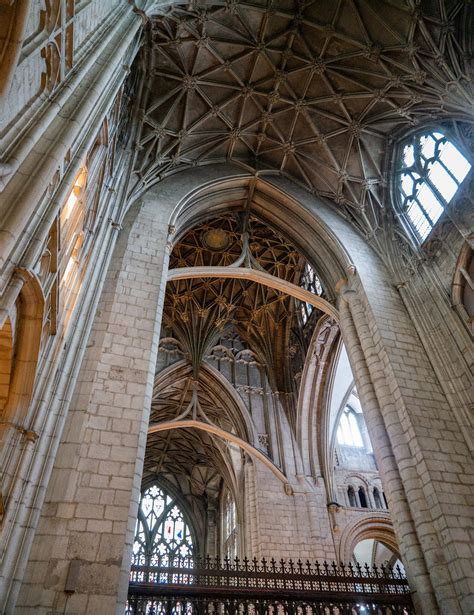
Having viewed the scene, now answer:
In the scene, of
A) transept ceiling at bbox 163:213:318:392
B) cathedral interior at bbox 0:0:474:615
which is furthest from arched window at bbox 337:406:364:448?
transept ceiling at bbox 163:213:318:392

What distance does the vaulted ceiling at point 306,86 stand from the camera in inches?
372

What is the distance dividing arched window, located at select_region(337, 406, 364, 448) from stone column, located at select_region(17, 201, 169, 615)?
39.3ft

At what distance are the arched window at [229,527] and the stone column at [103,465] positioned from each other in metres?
13.1

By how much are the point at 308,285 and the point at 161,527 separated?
1488cm

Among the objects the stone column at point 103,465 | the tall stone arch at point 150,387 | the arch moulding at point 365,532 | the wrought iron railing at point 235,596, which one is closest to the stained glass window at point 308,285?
the tall stone arch at point 150,387

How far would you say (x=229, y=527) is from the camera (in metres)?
19.8

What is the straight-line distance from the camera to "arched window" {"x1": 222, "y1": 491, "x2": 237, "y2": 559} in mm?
18172

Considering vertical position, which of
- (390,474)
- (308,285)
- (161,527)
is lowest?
(390,474)

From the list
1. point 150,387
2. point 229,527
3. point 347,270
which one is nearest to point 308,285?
point 347,270

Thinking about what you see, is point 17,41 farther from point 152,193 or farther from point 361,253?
point 361,253

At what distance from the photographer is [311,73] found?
1081 centimetres

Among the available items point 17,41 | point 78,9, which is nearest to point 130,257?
point 78,9

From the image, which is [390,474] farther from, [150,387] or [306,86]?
[306,86]

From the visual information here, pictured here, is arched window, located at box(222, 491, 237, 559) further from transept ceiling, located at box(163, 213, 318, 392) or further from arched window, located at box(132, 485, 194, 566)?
transept ceiling, located at box(163, 213, 318, 392)
